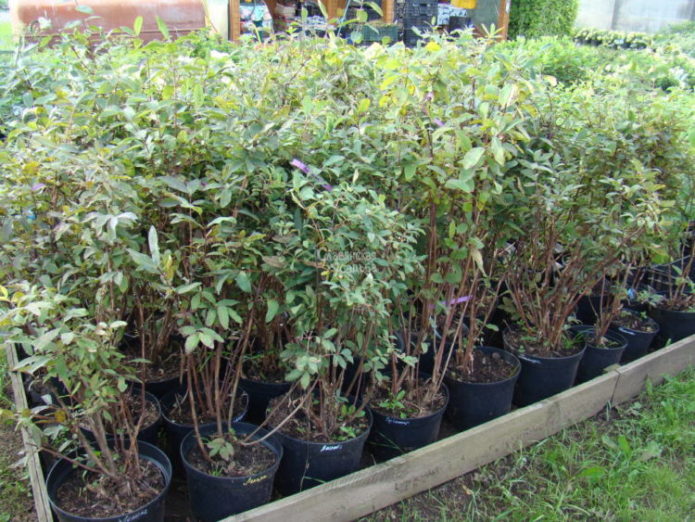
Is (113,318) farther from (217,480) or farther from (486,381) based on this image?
(486,381)

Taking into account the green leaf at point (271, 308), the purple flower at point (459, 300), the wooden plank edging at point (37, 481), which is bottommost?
the wooden plank edging at point (37, 481)

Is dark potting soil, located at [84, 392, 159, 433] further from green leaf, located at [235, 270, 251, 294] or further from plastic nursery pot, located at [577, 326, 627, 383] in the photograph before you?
plastic nursery pot, located at [577, 326, 627, 383]

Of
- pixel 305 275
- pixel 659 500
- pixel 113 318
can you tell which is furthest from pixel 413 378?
pixel 113 318

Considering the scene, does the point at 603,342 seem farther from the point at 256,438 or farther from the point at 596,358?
the point at 256,438

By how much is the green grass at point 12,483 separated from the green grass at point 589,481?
1350 millimetres

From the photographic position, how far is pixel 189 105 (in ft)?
6.53

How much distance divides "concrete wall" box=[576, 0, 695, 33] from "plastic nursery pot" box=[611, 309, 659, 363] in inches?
767

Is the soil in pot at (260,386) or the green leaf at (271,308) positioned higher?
the green leaf at (271,308)

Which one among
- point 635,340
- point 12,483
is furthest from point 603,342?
point 12,483

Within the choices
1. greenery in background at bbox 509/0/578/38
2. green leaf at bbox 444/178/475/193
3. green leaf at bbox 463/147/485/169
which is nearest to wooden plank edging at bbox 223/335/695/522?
green leaf at bbox 444/178/475/193

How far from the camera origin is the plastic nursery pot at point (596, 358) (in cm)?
323

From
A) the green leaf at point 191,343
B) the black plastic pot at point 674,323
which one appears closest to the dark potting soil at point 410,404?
the green leaf at point 191,343

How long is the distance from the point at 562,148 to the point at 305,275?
58.4 inches

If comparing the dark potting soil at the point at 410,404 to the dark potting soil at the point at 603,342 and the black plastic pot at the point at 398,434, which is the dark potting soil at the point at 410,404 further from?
the dark potting soil at the point at 603,342
